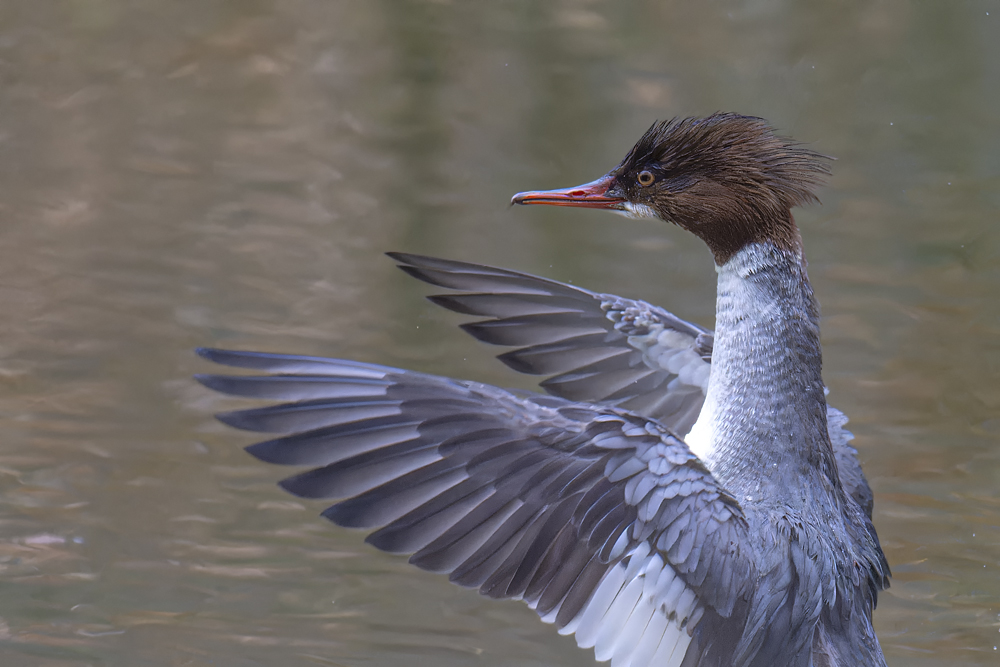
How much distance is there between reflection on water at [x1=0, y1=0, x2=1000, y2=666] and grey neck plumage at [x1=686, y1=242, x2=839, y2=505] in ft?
3.96

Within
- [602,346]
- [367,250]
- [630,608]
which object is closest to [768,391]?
[630,608]

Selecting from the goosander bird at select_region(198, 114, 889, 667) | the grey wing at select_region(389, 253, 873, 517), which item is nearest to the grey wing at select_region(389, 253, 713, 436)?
the grey wing at select_region(389, 253, 873, 517)

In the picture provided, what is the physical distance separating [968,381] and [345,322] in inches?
125

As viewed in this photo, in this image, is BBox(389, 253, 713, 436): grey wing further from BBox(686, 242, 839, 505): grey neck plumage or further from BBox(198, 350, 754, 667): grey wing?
BBox(198, 350, 754, 667): grey wing

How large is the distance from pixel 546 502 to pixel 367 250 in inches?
136

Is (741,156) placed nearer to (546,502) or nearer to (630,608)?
(546,502)

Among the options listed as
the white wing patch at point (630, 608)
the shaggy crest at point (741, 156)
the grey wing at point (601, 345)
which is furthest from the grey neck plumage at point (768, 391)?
the grey wing at point (601, 345)

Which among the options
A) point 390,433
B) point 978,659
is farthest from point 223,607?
point 978,659

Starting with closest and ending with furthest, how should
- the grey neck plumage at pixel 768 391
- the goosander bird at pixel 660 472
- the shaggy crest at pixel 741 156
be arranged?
the goosander bird at pixel 660 472, the grey neck plumage at pixel 768 391, the shaggy crest at pixel 741 156

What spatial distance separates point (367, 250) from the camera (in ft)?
19.4

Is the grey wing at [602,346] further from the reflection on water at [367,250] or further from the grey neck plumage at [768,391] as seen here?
the reflection on water at [367,250]

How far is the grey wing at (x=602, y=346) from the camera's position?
385cm

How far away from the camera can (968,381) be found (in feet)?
18.0

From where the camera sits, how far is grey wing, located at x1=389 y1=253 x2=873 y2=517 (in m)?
3.84
